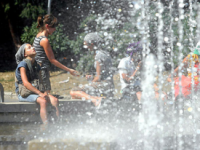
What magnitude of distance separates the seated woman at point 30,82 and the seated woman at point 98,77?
0.50 metres

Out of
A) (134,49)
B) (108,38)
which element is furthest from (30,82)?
(108,38)

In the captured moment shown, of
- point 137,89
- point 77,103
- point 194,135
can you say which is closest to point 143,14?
point 137,89

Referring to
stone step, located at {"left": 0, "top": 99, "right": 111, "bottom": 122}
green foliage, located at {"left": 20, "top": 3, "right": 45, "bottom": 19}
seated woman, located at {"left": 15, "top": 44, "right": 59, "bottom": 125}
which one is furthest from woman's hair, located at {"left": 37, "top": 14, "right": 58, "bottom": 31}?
green foliage, located at {"left": 20, "top": 3, "right": 45, "bottom": 19}

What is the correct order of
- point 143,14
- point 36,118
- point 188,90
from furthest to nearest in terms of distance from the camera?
point 143,14
point 188,90
point 36,118

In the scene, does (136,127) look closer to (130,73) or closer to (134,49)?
(130,73)

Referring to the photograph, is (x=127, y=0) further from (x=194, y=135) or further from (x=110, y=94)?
(x=194, y=135)

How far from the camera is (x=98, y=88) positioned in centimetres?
462

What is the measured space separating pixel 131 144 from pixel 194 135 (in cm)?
61

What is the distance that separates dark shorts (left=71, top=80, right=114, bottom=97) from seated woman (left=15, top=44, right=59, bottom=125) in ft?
1.78

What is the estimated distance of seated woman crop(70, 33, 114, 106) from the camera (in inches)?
180

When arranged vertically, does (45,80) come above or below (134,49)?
below

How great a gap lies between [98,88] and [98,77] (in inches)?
6.0

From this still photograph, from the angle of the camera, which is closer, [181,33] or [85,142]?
[85,142]

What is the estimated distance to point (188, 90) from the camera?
4.67 m
